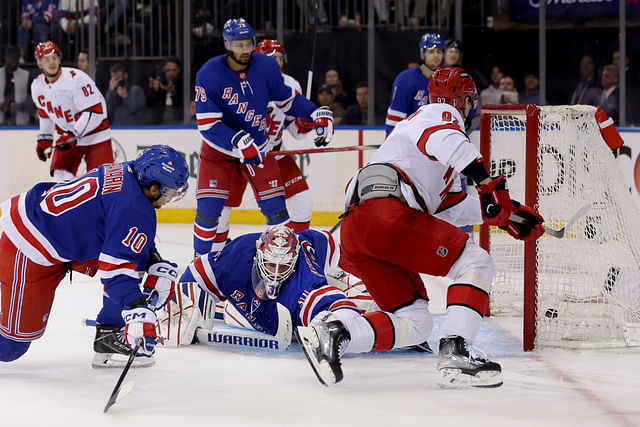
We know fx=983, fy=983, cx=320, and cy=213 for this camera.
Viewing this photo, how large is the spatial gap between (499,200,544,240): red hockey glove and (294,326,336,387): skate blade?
2.16 feet

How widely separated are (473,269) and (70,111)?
367 centimetres

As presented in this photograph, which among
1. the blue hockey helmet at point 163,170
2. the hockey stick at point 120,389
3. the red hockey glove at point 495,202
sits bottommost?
the hockey stick at point 120,389

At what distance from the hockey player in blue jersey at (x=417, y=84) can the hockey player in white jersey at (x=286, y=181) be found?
502 millimetres

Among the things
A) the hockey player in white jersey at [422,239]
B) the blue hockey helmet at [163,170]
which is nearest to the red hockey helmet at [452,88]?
the hockey player in white jersey at [422,239]

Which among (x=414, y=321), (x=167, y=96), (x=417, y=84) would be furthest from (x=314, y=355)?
(x=167, y=96)

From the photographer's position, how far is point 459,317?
2.82m

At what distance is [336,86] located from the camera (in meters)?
7.33

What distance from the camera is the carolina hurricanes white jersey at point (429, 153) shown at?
276 centimetres

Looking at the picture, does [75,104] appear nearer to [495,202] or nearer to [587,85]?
[587,85]

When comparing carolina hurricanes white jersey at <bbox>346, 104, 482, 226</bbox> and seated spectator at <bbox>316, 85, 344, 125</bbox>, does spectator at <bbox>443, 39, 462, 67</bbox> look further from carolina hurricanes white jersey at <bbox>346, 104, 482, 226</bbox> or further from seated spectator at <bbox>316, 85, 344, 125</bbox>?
carolina hurricanes white jersey at <bbox>346, 104, 482, 226</bbox>

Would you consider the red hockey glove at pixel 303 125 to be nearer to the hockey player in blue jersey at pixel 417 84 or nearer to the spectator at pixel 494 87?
the hockey player in blue jersey at pixel 417 84

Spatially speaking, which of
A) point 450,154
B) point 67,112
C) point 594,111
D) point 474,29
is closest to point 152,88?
point 67,112

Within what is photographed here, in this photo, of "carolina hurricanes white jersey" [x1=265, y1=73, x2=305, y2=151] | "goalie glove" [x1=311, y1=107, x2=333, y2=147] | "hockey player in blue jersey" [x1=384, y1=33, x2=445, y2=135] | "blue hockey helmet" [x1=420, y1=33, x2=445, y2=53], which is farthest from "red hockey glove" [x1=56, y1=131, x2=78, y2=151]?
"blue hockey helmet" [x1=420, y1=33, x2=445, y2=53]

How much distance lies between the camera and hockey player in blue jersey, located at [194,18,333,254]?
15.3ft
